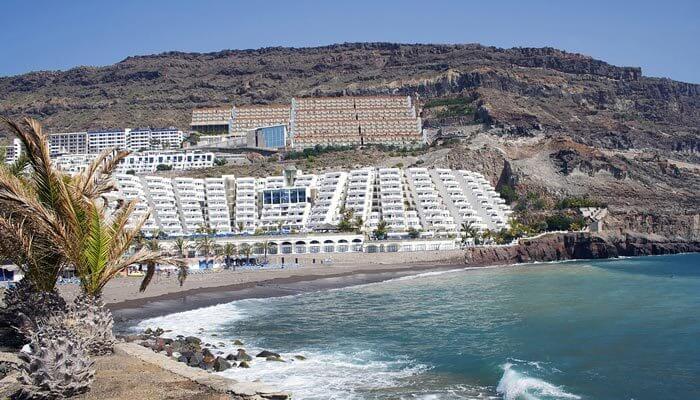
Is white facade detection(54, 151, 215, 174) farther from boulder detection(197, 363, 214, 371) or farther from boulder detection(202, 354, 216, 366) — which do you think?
boulder detection(197, 363, 214, 371)

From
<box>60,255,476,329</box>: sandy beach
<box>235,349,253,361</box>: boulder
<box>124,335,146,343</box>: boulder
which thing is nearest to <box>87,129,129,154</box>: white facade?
<box>60,255,476,329</box>: sandy beach

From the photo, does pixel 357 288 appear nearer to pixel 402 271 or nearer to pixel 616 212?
pixel 402 271

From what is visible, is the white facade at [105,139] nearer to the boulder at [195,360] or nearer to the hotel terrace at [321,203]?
the hotel terrace at [321,203]

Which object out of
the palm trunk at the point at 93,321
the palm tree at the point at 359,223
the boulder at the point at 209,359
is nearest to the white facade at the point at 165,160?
the palm tree at the point at 359,223

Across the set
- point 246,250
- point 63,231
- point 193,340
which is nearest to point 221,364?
point 193,340

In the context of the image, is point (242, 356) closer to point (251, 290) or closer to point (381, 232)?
point (251, 290)

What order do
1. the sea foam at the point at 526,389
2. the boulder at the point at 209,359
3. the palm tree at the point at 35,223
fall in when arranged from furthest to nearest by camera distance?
the boulder at the point at 209,359
the sea foam at the point at 526,389
the palm tree at the point at 35,223
